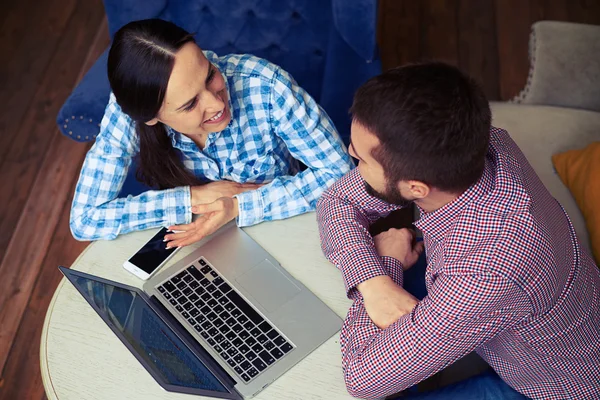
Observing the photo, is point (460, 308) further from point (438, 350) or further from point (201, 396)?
point (201, 396)

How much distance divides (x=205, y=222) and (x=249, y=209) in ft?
0.33

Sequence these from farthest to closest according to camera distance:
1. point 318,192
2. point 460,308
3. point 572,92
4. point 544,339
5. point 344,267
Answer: point 572,92 < point 318,192 < point 344,267 < point 544,339 < point 460,308

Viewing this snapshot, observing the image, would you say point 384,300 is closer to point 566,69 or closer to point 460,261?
point 460,261

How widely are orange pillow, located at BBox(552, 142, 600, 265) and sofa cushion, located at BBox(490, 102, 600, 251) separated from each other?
3 centimetres

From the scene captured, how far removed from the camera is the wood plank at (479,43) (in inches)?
107

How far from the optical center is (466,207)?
3.80 ft

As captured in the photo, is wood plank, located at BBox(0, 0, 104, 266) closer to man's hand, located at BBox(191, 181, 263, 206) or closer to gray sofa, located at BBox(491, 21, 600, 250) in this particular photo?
man's hand, located at BBox(191, 181, 263, 206)

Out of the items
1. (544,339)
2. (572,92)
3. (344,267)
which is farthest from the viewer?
(572,92)

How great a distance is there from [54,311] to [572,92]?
5.13 ft

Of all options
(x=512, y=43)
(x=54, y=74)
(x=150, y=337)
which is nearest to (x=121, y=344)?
(x=150, y=337)

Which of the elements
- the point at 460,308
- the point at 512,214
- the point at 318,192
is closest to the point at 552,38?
the point at 318,192

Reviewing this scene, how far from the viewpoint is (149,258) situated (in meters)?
1.43

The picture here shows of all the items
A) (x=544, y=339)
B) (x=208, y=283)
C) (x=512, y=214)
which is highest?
(x=512, y=214)

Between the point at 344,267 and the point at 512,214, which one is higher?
the point at 512,214
